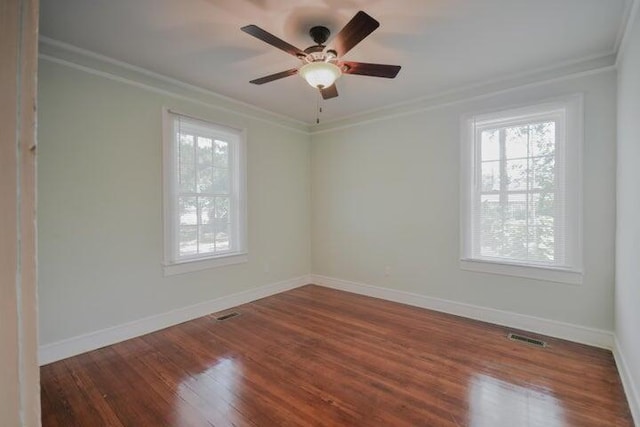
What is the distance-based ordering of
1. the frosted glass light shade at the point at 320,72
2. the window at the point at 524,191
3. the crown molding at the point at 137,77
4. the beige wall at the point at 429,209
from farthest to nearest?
the window at the point at 524,191, the beige wall at the point at 429,209, the crown molding at the point at 137,77, the frosted glass light shade at the point at 320,72

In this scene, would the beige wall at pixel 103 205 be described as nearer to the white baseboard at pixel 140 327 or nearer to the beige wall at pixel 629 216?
the white baseboard at pixel 140 327

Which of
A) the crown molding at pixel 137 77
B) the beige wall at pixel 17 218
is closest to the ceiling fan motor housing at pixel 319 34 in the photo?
the crown molding at pixel 137 77

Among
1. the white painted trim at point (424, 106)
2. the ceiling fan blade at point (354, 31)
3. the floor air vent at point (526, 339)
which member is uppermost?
the white painted trim at point (424, 106)

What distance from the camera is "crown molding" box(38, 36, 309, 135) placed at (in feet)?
8.57

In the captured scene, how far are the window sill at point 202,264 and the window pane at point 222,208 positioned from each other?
48 centimetres

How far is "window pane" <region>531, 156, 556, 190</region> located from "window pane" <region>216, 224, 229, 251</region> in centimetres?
351

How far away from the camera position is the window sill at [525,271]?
9.77 ft

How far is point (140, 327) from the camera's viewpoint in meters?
3.14

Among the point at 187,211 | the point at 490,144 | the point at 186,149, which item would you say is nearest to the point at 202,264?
the point at 187,211

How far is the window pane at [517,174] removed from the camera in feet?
10.7

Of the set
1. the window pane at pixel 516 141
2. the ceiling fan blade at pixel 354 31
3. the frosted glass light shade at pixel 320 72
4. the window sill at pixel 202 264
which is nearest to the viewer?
the ceiling fan blade at pixel 354 31

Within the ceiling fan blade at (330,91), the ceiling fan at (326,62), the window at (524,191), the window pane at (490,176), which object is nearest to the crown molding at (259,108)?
the window at (524,191)

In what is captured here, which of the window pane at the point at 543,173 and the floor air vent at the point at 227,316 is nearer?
the window pane at the point at 543,173

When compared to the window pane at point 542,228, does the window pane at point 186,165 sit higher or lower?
higher
